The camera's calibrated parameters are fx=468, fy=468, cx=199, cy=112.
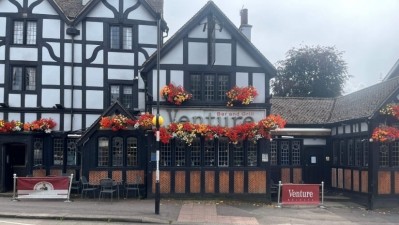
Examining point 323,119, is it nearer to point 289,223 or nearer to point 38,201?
point 289,223

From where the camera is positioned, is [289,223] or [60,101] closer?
[289,223]

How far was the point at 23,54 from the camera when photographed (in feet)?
85.2

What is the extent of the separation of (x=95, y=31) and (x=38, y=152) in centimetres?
749

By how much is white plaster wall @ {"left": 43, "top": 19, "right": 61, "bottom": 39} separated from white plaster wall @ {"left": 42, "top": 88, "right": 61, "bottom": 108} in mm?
3076

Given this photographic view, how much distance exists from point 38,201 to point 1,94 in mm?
7546

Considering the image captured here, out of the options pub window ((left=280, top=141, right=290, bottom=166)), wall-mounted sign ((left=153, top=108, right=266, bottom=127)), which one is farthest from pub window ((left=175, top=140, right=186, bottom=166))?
pub window ((left=280, top=141, right=290, bottom=166))

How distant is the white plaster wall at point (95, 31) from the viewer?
26.5 metres

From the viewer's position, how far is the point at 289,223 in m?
17.8

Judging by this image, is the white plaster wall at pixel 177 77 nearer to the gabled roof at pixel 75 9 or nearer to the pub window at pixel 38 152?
the gabled roof at pixel 75 9

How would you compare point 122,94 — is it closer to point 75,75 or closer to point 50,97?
point 75,75

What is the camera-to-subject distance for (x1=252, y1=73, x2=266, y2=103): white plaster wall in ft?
77.4

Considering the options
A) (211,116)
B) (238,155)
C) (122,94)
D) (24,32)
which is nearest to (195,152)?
(211,116)

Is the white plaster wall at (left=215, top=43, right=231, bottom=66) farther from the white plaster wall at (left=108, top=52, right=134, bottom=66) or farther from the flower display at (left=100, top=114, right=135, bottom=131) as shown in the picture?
the white plaster wall at (left=108, top=52, right=134, bottom=66)

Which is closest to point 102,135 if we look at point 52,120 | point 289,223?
point 52,120
